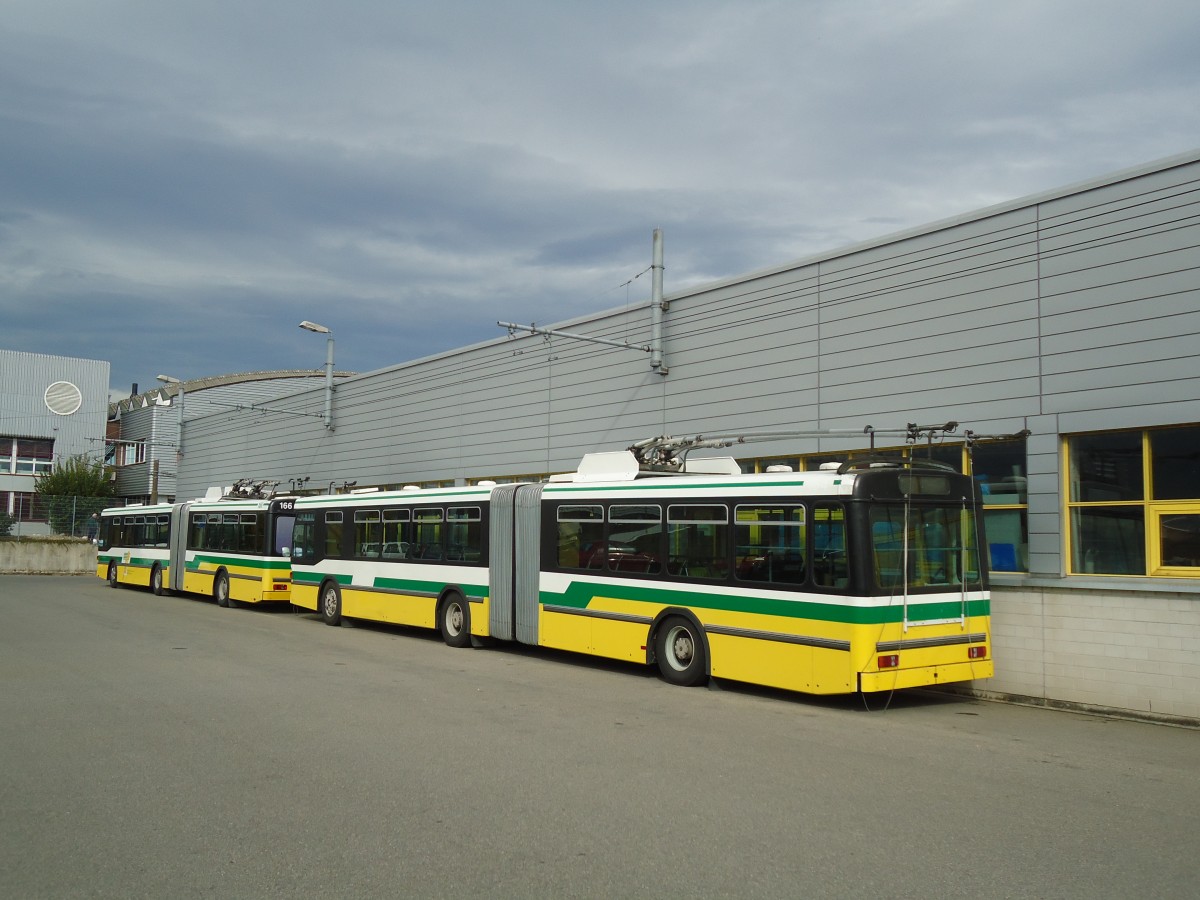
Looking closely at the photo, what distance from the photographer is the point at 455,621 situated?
17281 millimetres

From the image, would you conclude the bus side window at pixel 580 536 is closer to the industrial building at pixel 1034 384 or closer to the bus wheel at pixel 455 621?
the bus wheel at pixel 455 621

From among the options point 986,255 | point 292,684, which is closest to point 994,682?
point 986,255

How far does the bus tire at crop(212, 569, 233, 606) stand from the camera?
26.3 metres

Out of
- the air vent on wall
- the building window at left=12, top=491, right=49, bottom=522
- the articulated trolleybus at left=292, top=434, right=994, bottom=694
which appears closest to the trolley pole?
the articulated trolleybus at left=292, top=434, right=994, bottom=694

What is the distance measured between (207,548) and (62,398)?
122 feet

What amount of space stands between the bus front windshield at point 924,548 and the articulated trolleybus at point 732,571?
0.02 metres

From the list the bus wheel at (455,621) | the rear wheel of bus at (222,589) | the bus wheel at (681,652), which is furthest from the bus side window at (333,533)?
the bus wheel at (681,652)

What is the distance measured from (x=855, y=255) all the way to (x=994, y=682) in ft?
22.2

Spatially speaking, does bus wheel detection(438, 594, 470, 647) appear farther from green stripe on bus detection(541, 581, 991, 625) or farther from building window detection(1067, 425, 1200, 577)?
building window detection(1067, 425, 1200, 577)

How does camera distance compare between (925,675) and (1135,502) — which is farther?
(1135,502)

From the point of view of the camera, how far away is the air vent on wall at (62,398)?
57.6m

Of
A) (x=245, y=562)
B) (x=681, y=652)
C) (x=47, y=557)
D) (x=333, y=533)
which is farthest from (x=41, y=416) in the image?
(x=681, y=652)

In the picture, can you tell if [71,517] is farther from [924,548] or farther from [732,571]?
[924,548]

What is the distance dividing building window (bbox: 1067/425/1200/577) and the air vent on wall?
5788cm
